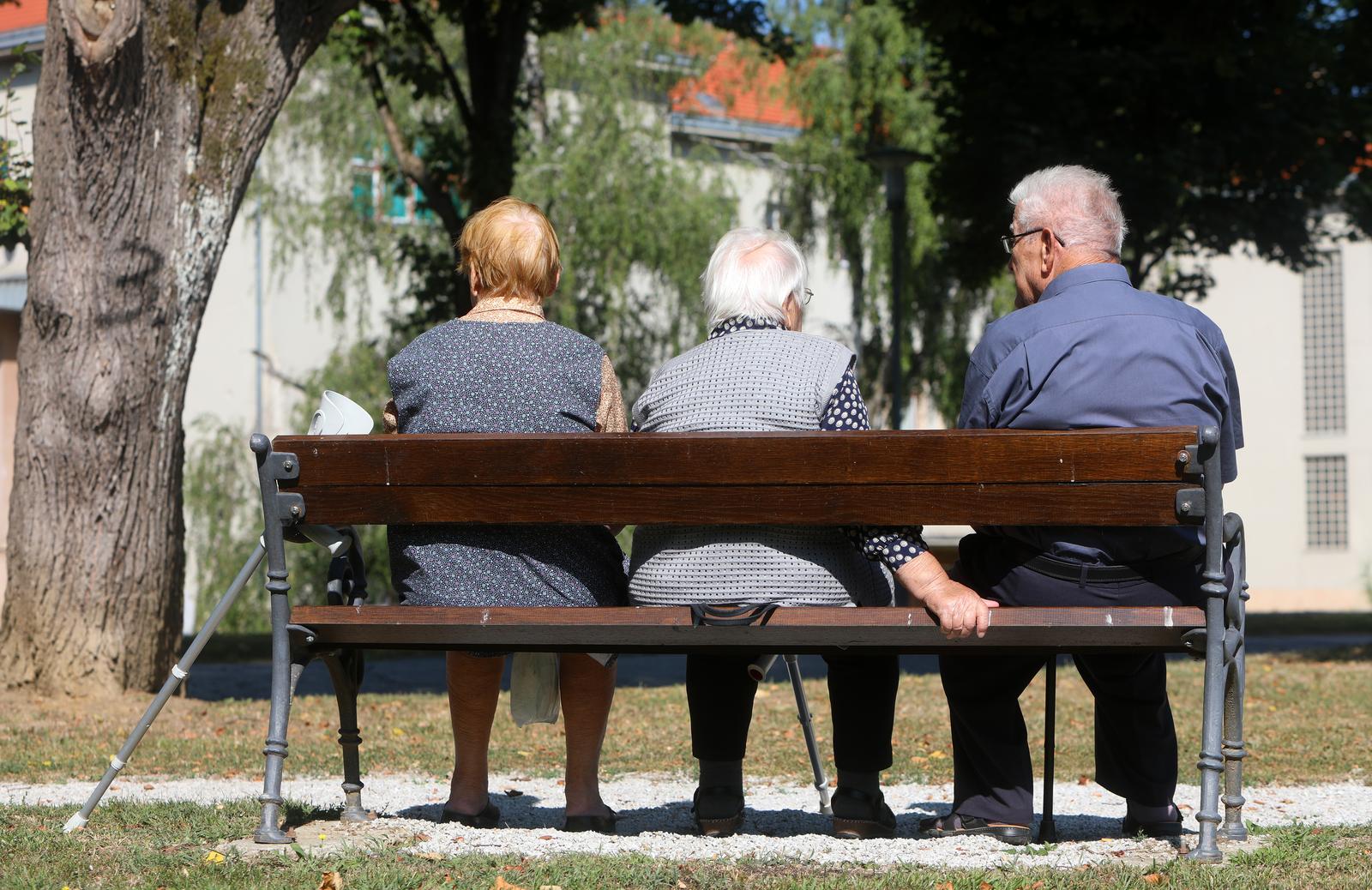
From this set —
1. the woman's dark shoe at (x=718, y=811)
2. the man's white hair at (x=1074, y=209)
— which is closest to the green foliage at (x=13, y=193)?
the woman's dark shoe at (x=718, y=811)

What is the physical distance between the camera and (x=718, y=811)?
4.75 m

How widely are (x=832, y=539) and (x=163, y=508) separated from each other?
4.93 m

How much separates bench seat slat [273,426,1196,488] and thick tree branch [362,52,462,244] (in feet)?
40.1

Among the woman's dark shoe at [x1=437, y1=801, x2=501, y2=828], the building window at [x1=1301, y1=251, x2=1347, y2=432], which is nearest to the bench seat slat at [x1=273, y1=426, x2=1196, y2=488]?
the woman's dark shoe at [x1=437, y1=801, x2=501, y2=828]

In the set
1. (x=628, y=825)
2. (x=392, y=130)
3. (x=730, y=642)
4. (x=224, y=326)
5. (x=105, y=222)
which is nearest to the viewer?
(x=730, y=642)

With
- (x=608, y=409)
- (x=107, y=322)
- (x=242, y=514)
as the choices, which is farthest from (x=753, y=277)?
(x=242, y=514)

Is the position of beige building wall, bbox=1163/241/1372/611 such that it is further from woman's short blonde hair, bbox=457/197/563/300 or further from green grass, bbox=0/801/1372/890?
green grass, bbox=0/801/1372/890

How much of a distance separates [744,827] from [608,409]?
1.28m

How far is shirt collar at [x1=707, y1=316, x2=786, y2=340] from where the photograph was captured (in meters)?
4.79

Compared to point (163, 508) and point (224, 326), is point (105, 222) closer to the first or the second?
point (163, 508)

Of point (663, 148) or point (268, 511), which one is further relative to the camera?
point (663, 148)

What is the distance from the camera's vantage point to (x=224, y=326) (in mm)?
30797

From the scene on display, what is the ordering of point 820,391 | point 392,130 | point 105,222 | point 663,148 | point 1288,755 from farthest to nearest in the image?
point 663,148
point 392,130
point 105,222
point 1288,755
point 820,391

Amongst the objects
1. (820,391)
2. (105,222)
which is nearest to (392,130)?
(105,222)
